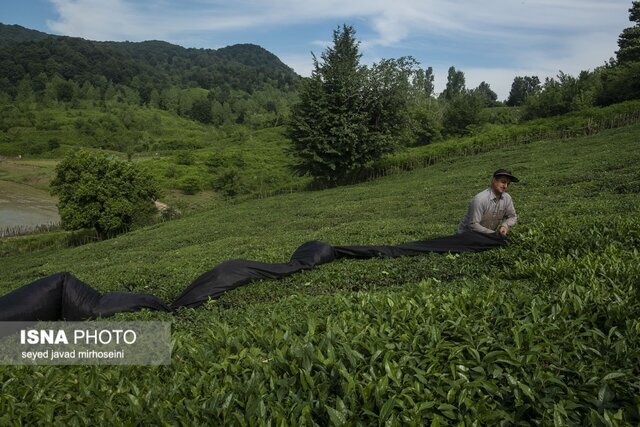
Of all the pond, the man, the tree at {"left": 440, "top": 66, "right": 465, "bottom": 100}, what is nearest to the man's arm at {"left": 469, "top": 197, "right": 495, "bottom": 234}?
the man

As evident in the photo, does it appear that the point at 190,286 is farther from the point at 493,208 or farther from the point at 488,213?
the point at 493,208

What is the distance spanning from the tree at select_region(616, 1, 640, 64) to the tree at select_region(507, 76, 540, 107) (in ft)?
167

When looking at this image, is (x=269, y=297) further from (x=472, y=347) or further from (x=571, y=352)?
(x=571, y=352)

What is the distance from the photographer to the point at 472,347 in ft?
11.8

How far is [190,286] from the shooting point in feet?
25.5

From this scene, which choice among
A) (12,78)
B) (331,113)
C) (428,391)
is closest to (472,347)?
(428,391)

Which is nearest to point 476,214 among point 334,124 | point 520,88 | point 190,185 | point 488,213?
point 488,213

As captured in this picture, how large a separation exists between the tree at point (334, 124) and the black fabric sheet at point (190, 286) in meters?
32.2

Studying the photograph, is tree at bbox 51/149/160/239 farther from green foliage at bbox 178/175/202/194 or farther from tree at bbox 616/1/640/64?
tree at bbox 616/1/640/64

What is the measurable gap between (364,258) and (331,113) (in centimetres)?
3388

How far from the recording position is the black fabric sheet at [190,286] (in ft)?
20.4

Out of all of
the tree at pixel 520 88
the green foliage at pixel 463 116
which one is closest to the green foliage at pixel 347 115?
the green foliage at pixel 463 116

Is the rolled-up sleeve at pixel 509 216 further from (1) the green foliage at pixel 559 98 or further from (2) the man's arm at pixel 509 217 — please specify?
(1) the green foliage at pixel 559 98

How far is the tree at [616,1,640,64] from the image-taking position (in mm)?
63438
